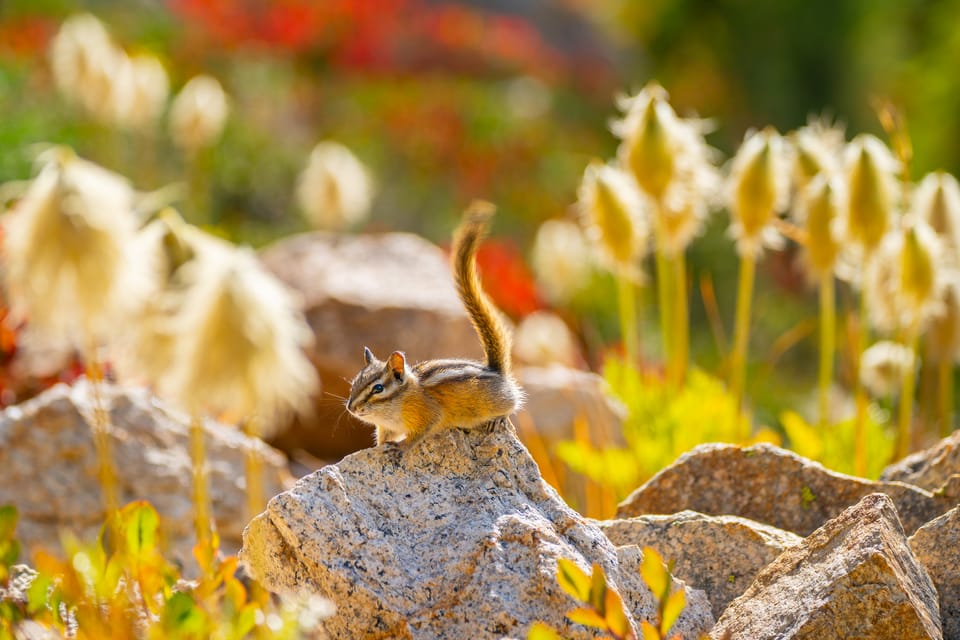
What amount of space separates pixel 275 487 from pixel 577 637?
2166mm

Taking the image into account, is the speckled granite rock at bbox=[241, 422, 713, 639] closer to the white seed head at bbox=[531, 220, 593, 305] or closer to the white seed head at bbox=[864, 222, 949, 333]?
the white seed head at bbox=[864, 222, 949, 333]

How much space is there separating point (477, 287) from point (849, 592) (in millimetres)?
1117

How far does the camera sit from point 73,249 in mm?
2785

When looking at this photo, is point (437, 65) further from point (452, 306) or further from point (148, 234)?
point (148, 234)

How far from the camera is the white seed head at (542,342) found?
6.87 metres

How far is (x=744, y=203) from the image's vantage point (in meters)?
4.11

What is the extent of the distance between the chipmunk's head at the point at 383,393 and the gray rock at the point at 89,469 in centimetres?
112

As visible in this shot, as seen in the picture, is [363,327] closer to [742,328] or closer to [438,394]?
[742,328]

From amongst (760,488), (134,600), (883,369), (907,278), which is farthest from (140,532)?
(883,369)

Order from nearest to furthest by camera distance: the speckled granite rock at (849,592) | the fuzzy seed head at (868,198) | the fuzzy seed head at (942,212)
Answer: the speckled granite rock at (849,592)
the fuzzy seed head at (868,198)
the fuzzy seed head at (942,212)

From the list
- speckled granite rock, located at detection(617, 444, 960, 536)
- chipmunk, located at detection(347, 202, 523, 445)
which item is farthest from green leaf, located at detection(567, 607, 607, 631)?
speckled granite rock, located at detection(617, 444, 960, 536)

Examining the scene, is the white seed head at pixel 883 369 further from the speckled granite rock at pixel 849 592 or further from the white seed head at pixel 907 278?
the speckled granite rock at pixel 849 592

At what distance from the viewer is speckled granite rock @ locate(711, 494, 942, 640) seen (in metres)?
2.54

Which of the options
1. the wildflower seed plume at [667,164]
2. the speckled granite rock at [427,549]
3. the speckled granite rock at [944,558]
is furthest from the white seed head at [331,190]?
the speckled granite rock at [944,558]
